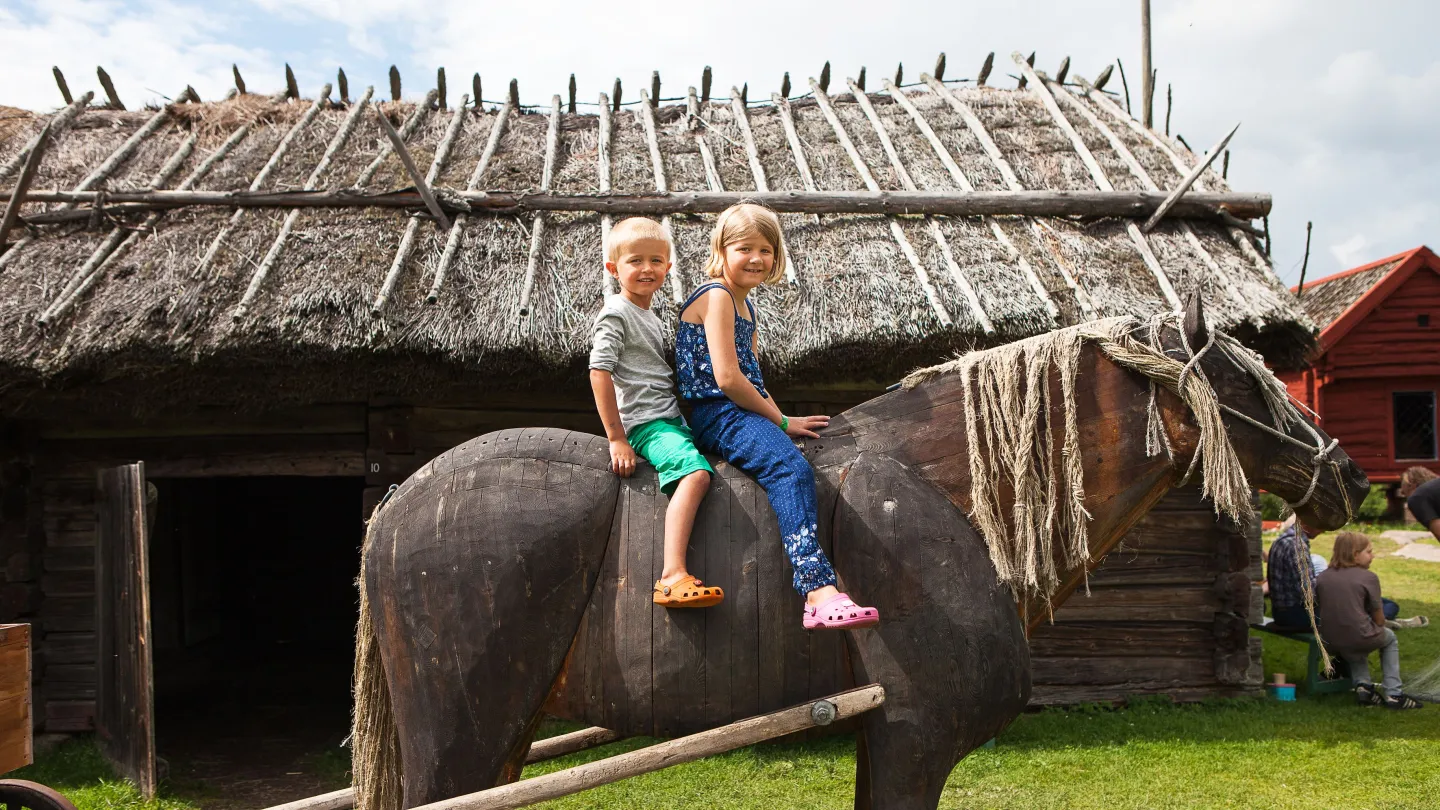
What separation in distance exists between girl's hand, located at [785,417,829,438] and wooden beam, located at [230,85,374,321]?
3.87 metres

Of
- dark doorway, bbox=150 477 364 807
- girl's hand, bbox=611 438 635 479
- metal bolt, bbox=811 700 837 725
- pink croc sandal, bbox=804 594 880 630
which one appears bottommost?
dark doorway, bbox=150 477 364 807

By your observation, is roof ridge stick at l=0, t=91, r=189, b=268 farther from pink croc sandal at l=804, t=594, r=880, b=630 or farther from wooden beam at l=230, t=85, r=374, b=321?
pink croc sandal at l=804, t=594, r=880, b=630

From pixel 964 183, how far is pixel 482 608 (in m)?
5.30

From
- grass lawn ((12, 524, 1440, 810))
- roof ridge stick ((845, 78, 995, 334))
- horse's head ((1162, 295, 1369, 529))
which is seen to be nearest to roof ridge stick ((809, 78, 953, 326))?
roof ridge stick ((845, 78, 995, 334))

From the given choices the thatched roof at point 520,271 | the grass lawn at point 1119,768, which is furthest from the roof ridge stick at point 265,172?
the grass lawn at point 1119,768

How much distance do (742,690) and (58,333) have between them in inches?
190

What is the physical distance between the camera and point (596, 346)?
8.46 ft

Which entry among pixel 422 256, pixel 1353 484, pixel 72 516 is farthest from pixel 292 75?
pixel 1353 484

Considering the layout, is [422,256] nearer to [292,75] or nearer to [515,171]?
[515,171]

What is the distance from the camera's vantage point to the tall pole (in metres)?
8.28

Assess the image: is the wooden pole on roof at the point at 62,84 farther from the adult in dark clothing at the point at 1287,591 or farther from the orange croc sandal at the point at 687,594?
the adult in dark clothing at the point at 1287,591

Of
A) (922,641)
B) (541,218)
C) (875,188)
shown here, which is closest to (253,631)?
(541,218)

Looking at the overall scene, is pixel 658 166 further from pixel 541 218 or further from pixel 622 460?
pixel 622 460

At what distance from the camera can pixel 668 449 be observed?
8.21 feet
